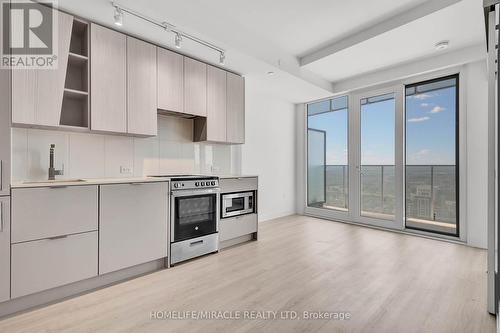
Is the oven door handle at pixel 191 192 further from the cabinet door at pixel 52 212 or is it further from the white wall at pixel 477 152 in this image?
the white wall at pixel 477 152

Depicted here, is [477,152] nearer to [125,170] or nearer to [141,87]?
[141,87]

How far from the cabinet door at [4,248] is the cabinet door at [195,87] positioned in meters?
2.08

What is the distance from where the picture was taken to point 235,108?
4.09m

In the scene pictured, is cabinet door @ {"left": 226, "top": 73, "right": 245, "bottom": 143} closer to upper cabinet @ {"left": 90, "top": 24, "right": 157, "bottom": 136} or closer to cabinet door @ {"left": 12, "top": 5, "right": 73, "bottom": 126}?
upper cabinet @ {"left": 90, "top": 24, "right": 157, "bottom": 136}

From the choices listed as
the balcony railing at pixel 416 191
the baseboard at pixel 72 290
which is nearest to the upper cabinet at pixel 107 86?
the baseboard at pixel 72 290

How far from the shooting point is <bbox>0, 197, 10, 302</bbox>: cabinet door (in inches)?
74.7

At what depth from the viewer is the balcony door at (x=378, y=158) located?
4.45 m

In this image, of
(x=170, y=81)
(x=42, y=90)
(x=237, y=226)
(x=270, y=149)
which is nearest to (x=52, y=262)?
(x=42, y=90)

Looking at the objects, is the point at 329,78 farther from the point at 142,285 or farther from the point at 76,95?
the point at 142,285

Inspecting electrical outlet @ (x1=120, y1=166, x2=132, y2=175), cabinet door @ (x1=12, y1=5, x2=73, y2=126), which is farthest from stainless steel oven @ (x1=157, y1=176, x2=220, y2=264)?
cabinet door @ (x1=12, y1=5, x2=73, y2=126)

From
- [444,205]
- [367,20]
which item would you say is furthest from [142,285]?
[444,205]

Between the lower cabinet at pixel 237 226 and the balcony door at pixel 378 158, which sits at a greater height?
the balcony door at pixel 378 158

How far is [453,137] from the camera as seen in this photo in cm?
390
